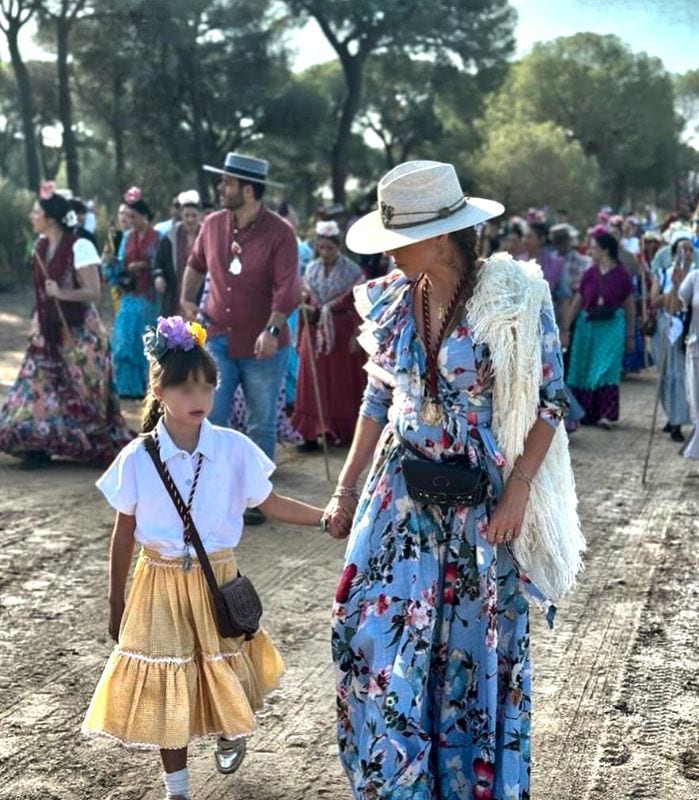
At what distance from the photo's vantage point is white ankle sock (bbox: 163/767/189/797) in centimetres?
388

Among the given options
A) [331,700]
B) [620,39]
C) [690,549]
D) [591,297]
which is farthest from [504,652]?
[620,39]

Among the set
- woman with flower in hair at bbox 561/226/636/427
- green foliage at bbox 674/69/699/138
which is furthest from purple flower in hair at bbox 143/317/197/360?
green foliage at bbox 674/69/699/138

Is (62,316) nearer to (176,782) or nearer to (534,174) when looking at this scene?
(176,782)

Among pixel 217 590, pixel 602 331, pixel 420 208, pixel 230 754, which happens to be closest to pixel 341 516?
pixel 217 590

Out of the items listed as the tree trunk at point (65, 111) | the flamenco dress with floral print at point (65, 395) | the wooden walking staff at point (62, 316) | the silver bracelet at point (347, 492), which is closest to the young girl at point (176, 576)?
the silver bracelet at point (347, 492)

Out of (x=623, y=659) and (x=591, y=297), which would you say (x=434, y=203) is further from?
(x=591, y=297)

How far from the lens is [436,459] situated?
148 inches

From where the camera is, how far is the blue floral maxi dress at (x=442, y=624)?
12.0ft

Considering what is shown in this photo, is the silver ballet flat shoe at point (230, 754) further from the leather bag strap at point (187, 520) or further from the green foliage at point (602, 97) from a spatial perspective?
the green foliage at point (602, 97)

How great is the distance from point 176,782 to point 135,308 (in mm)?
9318

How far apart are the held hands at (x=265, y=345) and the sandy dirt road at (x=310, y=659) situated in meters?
1.00

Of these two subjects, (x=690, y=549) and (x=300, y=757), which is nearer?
(x=300, y=757)

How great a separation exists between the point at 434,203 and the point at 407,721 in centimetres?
144

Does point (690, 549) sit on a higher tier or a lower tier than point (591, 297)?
lower
